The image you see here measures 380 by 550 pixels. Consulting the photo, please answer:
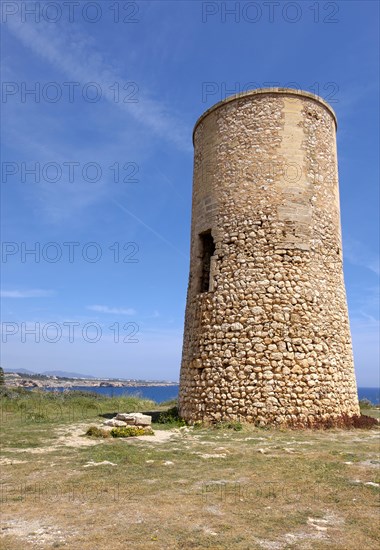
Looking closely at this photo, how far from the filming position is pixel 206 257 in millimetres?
13148

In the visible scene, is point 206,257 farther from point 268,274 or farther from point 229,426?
point 229,426

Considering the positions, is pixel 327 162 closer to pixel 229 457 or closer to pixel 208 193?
pixel 208 193

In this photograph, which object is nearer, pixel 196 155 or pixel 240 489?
pixel 240 489

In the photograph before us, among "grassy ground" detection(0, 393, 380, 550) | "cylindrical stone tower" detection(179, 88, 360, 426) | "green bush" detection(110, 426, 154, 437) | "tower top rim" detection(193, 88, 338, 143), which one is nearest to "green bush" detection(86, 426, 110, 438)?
"green bush" detection(110, 426, 154, 437)

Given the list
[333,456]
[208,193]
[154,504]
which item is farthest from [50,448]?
[208,193]

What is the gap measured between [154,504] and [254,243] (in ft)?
25.7

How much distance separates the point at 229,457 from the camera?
7.49 metres

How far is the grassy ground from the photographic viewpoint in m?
4.09

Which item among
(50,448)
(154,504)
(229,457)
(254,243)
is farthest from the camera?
(254,243)

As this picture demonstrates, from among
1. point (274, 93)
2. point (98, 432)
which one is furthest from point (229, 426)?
point (274, 93)

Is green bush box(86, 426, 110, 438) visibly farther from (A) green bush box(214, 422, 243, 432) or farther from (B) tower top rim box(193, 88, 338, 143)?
(B) tower top rim box(193, 88, 338, 143)

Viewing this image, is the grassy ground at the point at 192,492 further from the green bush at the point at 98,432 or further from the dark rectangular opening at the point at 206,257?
the dark rectangular opening at the point at 206,257

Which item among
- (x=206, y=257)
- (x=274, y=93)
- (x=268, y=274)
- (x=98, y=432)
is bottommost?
(x=98, y=432)

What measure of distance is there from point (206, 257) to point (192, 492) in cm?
836
